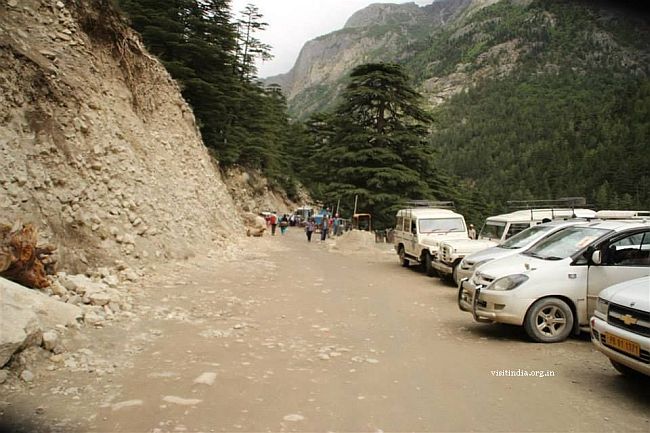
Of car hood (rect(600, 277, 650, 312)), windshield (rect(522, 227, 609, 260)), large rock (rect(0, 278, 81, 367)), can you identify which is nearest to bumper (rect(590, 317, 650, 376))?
car hood (rect(600, 277, 650, 312))

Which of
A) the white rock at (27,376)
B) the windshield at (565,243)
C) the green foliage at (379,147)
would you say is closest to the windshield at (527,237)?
the windshield at (565,243)

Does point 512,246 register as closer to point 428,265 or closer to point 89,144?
point 428,265

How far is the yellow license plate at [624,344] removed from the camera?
4539mm

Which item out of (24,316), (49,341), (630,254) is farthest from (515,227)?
(24,316)

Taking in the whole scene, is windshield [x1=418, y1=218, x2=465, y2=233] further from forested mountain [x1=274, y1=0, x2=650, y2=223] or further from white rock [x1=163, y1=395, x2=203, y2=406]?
forested mountain [x1=274, y1=0, x2=650, y2=223]

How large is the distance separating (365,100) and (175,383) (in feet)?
91.6

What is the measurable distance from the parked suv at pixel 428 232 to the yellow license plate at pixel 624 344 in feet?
32.3

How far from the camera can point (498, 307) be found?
7027 millimetres

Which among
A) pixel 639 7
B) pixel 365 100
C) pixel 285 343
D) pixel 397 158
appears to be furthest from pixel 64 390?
pixel 365 100

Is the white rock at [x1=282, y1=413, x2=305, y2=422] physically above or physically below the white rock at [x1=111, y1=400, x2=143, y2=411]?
above

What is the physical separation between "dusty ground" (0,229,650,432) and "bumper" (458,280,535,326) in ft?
1.26

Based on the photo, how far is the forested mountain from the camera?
3359 inches

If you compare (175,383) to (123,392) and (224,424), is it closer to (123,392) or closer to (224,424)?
(123,392)

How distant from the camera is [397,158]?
29328 millimetres
